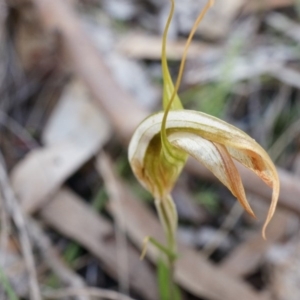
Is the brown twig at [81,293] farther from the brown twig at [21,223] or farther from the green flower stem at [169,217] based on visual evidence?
the green flower stem at [169,217]

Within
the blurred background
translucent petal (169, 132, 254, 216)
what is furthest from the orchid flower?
the blurred background

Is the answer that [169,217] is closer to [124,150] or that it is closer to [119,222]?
[119,222]

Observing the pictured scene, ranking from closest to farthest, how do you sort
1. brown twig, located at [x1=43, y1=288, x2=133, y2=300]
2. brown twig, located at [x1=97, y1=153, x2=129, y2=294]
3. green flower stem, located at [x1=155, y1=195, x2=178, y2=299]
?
green flower stem, located at [x1=155, y1=195, x2=178, y2=299]
brown twig, located at [x1=43, y1=288, x2=133, y2=300]
brown twig, located at [x1=97, y1=153, x2=129, y2=294]

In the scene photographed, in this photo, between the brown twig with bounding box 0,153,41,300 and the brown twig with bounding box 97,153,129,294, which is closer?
the brown twig with bounding box 0,153,41,300

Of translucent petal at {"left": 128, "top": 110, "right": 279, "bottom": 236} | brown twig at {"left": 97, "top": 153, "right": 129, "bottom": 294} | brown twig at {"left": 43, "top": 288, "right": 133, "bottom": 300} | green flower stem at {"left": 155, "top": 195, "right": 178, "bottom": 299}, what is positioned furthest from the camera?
brown twig at {"left": 97, "top": 153, "right": 129, "bottom": 294}

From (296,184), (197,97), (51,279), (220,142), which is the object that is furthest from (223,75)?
(220,142)

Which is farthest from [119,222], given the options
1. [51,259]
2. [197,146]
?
[197,146]

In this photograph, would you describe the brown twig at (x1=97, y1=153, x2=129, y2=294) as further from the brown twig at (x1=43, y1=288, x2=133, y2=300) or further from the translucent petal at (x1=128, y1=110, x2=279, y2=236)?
the translucent petal at (x1=128, y1=110, x2=279, y2=236)
